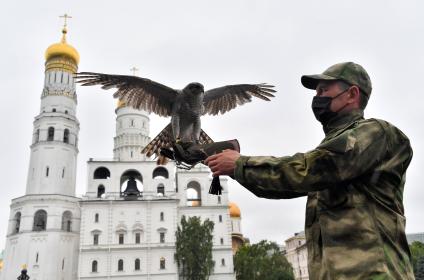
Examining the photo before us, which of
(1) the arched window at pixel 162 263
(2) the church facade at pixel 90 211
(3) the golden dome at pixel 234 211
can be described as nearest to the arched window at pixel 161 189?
(2) the church facade at pixel 90 211

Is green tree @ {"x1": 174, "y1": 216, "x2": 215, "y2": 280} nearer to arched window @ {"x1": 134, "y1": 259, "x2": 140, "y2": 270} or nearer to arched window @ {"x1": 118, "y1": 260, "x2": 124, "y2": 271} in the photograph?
arched window @ {"x1": 134, "y1": 259, "x2": 140, "y2": 270}

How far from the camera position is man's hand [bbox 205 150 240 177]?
2.30 metres

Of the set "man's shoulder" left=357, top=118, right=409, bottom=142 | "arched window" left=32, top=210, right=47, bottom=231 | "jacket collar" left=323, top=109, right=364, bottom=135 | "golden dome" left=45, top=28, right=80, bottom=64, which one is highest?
"golden dome" left=45, top=28, right=80, bottom=64

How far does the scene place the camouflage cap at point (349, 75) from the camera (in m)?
2.35

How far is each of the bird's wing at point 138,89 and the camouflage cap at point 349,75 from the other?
156 cm

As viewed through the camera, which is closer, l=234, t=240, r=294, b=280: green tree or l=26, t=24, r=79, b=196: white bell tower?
l=234, t=240, r=294, b=280: green tree

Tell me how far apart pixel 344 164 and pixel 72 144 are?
44404 mm

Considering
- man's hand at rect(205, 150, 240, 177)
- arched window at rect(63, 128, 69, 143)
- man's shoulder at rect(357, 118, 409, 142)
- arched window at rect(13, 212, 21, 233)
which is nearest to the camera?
man's shoulder at rect(357, 118, 409, 142)

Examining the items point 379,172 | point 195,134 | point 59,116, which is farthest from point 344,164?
point 59,116

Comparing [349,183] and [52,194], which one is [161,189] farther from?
[349,183]

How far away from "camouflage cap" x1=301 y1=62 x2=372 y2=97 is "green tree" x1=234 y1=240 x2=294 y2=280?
1591 inches

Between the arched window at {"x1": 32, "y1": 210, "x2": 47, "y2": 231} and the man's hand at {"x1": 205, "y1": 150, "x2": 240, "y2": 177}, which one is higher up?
the arched window at {"x1": 32, "y1": 210, "x2": 47, "y2": 231}

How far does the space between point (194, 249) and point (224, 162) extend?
1420 inches

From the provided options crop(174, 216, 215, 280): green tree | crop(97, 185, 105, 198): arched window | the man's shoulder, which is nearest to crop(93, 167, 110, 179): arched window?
crop(97, 185, 105, 198): arched window
